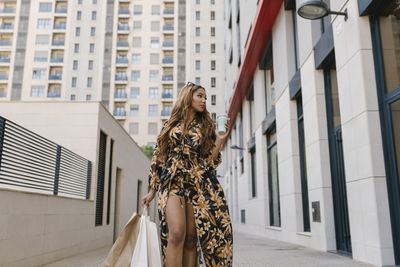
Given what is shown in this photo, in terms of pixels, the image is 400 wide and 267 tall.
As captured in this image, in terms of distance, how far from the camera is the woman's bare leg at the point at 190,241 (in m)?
2.93

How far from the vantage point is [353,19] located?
19.7 feet

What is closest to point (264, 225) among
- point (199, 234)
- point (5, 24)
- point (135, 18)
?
point (199, 234)

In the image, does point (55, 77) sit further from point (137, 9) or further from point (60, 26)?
point (137, 9)

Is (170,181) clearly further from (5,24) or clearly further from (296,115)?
(5,24)

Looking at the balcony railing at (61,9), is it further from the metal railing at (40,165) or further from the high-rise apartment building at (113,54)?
the metal railing at (40,165)

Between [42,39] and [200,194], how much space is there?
182ft

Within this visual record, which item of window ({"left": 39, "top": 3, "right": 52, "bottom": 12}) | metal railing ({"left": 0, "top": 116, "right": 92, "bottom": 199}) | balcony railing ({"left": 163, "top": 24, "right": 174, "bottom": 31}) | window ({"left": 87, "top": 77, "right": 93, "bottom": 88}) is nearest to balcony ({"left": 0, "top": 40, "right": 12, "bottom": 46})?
window ({"left": 39, "top": 3, "right": 52, "bottom": 12})

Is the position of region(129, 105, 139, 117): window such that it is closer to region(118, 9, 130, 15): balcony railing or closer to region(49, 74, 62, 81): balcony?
region(49, 74, 62, 81): balcony

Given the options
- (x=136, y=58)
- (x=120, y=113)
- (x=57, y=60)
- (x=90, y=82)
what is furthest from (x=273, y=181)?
(x=57, y=60)

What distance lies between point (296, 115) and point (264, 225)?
549cm

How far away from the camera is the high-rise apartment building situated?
50844 mm

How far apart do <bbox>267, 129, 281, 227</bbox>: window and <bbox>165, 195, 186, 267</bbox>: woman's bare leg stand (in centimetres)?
979

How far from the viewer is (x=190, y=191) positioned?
2.99 m

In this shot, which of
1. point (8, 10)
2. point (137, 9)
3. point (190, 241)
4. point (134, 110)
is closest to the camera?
point (190, 241)
